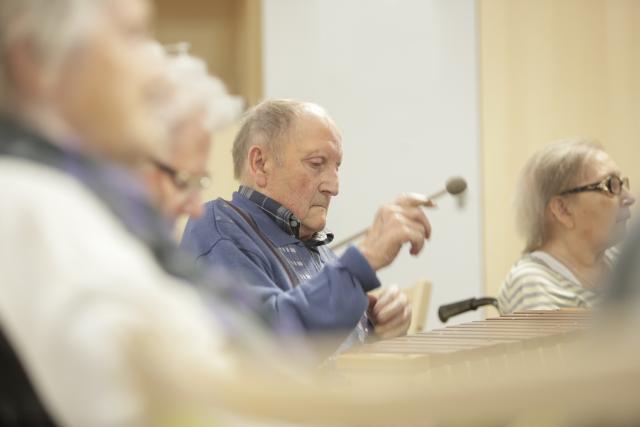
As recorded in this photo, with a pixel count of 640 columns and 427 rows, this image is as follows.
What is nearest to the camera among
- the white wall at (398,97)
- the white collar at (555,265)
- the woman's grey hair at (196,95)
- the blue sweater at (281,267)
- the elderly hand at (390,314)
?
the woman's grey hair at (196,95)

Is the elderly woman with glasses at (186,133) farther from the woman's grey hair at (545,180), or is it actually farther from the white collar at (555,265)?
the woman's grey hair at (545,180)

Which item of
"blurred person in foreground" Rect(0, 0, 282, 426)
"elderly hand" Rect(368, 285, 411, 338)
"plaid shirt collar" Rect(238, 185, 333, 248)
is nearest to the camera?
"blurred person in foreground" Rect(0, 0, 282, 426)

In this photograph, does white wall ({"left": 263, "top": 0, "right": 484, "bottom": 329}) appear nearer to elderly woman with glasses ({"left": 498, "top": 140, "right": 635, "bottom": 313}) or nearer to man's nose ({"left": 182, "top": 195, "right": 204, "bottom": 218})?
elderly woman with glasses ({"left": 498, "top": 140, "right": 635, "bottom": 313})

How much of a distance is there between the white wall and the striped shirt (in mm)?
1672

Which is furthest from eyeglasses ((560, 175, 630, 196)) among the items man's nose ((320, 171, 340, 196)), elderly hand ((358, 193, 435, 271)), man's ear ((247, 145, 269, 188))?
elderly hand ((358, 193, 435, 271))

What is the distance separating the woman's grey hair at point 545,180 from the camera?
248cm

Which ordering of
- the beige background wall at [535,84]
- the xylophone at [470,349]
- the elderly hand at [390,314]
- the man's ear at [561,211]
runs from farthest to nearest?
the beige background wall at [535,84] → the man's ear at [561,211] → the elderly hand at [390,314] → the xylophone at [470,349]

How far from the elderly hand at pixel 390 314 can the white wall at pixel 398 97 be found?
7.53 feet

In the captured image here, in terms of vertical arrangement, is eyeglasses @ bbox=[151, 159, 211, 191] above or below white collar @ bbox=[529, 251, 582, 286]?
above

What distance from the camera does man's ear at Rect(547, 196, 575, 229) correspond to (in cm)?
245

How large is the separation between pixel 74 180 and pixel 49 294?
92 millimetres

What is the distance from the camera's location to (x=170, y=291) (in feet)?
2.14

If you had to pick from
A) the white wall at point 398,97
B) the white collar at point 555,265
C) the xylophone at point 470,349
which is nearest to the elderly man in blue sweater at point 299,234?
the xylophone at point 470,349

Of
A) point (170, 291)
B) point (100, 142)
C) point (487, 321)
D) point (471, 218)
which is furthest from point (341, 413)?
point (471, 218)
